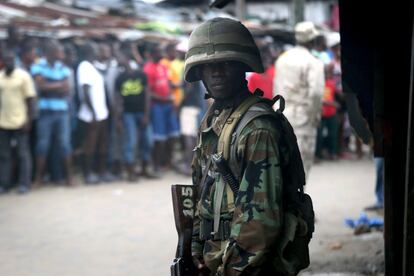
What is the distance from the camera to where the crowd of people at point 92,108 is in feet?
30.7

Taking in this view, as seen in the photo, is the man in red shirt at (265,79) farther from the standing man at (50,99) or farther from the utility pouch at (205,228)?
the utility pouch at (205,228)

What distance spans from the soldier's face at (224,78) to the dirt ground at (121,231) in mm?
3012

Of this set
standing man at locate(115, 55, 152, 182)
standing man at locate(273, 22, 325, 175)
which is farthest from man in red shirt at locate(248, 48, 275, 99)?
standing man at locate(273, 22, 325, 175)

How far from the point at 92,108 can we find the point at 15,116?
45.2 inches

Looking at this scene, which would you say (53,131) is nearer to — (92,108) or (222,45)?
(92,108)

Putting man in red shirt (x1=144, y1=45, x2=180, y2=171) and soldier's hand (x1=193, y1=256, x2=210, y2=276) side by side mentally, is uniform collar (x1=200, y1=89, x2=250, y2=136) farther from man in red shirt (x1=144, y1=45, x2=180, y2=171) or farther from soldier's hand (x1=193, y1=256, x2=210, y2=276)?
man in red shirt (x1=144, y1=45, x2=180, y2=171)

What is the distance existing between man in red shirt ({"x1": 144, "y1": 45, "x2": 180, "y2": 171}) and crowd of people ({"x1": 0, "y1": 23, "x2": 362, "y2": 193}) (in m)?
0.02

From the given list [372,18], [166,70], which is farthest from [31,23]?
[372,18]

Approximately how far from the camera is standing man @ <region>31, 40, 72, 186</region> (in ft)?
31.2

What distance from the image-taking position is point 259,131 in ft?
8.60

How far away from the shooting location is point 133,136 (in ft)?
33.6

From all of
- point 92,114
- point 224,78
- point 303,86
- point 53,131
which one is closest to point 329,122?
point 92,114

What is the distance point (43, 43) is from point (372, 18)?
679 cm

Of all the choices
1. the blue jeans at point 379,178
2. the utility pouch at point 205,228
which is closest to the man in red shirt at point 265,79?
the blue jeans at point 379,178
